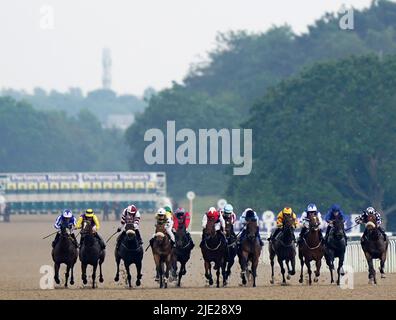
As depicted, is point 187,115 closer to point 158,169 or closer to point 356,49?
point 158,169

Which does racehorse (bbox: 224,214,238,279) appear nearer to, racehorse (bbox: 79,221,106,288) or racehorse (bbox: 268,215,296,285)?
racehorse (bbox: 268,215,296,285)

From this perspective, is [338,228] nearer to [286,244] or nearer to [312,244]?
[312,244]

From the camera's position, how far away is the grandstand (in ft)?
255

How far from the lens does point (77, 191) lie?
3123 inches

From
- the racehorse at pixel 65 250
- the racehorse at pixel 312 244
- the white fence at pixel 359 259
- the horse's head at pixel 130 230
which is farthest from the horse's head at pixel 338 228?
the white fence at pixel 359 259

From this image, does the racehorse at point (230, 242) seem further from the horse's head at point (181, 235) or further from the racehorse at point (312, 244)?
the racehorse at point (312, 244)

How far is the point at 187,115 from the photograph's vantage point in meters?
104

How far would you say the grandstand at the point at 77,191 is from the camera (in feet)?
255

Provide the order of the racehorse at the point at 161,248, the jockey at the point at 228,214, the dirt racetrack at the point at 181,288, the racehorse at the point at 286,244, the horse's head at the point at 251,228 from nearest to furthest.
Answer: the dirt racetrack at the point at 181,288
the racehorse at the point at 161,248
the horse's head at the point at 251,228
the racehorse at the point at 286,244
the jockey at the point at 228,214

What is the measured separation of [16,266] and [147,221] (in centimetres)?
3185

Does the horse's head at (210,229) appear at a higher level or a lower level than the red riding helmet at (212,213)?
lower
